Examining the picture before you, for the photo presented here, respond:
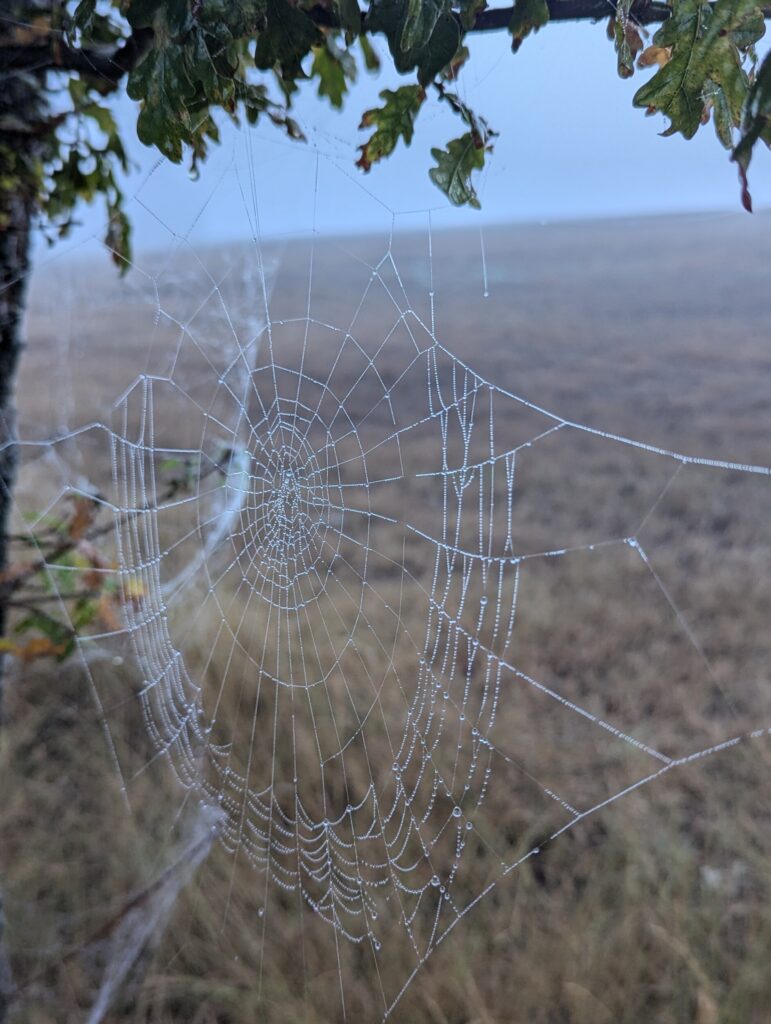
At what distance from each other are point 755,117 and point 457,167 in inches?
10.6

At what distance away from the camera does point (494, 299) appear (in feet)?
4.42

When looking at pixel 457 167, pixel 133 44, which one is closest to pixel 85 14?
pixel 133 44

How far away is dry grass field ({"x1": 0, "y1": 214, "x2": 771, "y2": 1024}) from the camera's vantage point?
41.5 inches

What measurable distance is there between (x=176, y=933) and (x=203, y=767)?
0.24 m

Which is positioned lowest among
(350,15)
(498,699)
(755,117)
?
(498,699)

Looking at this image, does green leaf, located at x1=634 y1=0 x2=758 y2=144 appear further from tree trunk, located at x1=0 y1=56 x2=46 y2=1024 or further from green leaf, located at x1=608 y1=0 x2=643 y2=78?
tree trunk, located at x1=0 y1=56 x2=46 y2=1024

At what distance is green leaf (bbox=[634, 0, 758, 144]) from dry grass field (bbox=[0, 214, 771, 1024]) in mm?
310

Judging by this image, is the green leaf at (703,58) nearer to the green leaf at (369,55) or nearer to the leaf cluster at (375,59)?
the leaf cluster at (375,59)

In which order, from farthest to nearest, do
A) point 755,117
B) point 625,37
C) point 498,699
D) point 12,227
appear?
point 498,699, point 12,227, point 625,37, point 755,117

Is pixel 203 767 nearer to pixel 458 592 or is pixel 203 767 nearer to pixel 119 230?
pixel 458 592

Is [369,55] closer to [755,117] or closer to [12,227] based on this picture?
[755,117]

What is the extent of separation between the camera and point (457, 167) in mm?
691

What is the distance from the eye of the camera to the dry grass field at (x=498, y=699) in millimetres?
1054

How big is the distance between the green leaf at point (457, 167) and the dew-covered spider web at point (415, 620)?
23 centimetres
